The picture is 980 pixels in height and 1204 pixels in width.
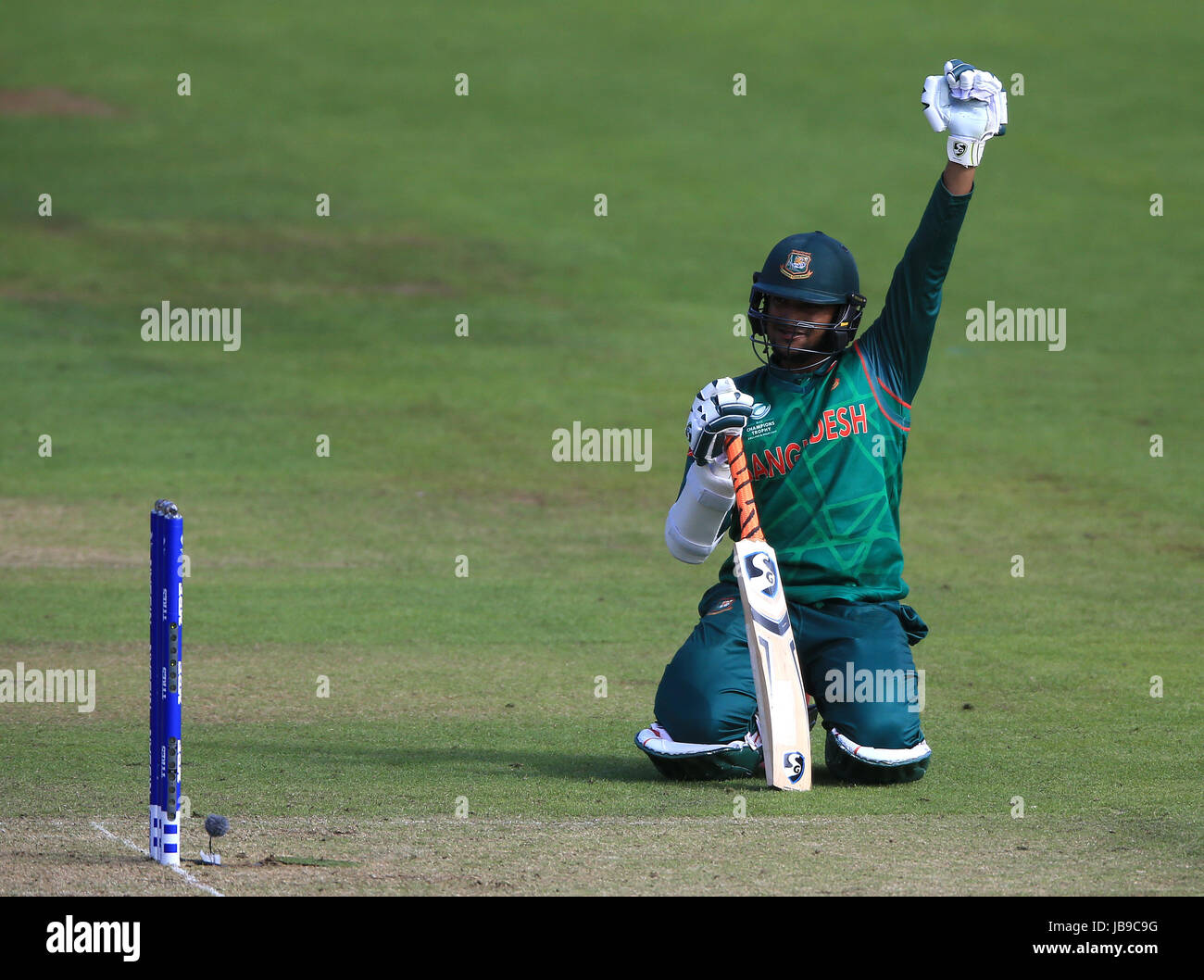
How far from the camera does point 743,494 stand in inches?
279

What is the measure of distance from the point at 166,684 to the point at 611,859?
1.55m

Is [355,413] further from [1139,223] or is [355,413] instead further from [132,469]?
[1139,223]

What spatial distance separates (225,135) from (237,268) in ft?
22.2

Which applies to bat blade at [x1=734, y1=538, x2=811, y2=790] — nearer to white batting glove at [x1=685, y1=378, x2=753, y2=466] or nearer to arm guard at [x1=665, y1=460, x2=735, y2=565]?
arm guard at [x1=665, y1=460, x2=735, y2=565]

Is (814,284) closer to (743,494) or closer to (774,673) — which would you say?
(743,494)

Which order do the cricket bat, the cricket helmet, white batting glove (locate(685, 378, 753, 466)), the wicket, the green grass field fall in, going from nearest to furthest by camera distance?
the wicket
the green grass field
the cricket bat
white batting glove (locate(685, 378, 753, 466))
the cricket helmet

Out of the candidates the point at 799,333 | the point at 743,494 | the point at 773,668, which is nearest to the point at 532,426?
the point at 799,333

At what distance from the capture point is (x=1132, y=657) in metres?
9.94

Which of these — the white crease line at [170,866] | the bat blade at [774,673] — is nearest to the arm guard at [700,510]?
the bat blade at [774,673]

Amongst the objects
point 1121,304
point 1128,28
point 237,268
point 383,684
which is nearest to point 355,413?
point 237,268

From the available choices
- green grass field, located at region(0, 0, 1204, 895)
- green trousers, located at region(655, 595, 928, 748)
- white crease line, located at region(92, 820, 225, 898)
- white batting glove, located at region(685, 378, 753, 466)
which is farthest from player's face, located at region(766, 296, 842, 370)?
white crease line, located at region(92, 820, 225, 898)

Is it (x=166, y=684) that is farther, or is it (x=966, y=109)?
(x=966, y=109)

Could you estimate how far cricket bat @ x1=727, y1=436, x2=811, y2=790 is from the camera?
22.5 feet

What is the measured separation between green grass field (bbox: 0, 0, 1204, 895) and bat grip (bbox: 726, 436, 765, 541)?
3.37 ft
